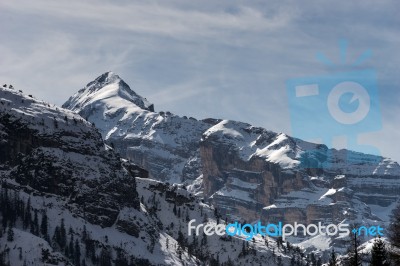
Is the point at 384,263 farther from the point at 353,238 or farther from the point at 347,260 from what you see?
the point at 347,260

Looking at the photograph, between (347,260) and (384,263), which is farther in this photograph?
(347,260)

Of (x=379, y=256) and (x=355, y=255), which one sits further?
(x=355, y=255)

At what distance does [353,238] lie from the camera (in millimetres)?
76125

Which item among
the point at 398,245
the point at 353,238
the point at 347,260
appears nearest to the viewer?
the point at 398,245

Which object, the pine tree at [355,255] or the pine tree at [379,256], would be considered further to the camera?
the pine tree at [355,255]

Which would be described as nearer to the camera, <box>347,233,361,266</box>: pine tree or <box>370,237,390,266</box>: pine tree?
<box>370,237,390,266</box>: pine tree

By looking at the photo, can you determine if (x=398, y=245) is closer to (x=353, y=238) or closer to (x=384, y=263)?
(x=384, y=263)

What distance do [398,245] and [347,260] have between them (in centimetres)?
1840

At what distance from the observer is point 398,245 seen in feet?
216

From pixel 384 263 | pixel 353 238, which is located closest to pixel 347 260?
pixel 353 238

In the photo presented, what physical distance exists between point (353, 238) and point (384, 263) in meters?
6.61

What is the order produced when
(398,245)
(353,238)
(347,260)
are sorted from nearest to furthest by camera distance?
(398,245)
(353,238)
(347,260)

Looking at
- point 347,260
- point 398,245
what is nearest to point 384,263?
point 398,245

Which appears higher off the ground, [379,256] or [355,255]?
[355,255]
